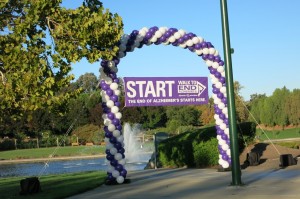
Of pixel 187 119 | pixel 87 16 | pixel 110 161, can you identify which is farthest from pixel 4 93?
pixel 187 119

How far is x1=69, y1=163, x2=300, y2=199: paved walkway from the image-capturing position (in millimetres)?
9852

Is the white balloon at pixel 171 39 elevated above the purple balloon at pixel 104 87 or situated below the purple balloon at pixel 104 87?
above

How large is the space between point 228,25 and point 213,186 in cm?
424

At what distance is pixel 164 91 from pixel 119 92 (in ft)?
8.79

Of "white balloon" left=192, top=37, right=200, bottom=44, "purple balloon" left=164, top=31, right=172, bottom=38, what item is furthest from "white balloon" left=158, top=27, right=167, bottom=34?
"white balloon" left=192, top=37, right=200, bottom=44

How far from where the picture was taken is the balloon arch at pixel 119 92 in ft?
44.8

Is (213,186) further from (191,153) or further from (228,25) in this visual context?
(191,153)

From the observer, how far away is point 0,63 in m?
10.4

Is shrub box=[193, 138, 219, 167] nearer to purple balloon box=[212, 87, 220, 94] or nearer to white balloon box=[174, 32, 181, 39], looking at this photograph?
purple balloon box=[212, 87, 220, 94]

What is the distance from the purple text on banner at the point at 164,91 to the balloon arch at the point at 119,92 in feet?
4.02

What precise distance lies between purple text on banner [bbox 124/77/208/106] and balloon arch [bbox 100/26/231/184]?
122 centimetres

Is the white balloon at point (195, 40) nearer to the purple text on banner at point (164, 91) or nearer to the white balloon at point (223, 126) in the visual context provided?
the purple text on banner at point (164, 91)

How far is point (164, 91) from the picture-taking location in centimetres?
1633

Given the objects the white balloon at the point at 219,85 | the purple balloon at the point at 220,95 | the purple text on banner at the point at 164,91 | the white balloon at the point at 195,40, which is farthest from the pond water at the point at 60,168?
the white balloon at the point at 195,40
